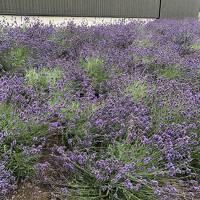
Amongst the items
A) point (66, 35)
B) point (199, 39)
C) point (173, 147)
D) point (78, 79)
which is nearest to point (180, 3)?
point (199, 39)

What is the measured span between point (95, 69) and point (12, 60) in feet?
3.49

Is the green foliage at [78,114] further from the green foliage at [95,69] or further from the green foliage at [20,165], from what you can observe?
the green foliage at [95,69]

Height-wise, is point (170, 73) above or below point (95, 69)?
below

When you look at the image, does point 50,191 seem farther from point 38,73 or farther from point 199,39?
point 199,39

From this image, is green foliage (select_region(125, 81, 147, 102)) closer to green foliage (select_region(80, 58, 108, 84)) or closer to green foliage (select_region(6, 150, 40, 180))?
green foliage (select_region(80, 58, 108, 84))

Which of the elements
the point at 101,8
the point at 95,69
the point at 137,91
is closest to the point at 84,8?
the point at 101,8

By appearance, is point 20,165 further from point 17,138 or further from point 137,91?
point 137,91

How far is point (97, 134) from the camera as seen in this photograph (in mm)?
2635

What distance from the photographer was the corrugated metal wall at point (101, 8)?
→ 11.6 m

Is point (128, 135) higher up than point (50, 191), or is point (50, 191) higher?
point (128, 135)

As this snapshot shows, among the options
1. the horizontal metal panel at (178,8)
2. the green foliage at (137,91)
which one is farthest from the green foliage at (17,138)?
the horizontal metal panel at (178,8)

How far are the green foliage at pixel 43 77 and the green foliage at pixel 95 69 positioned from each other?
480 millimetres

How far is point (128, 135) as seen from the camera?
8.21 ft

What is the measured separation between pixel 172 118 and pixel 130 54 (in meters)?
2.27
